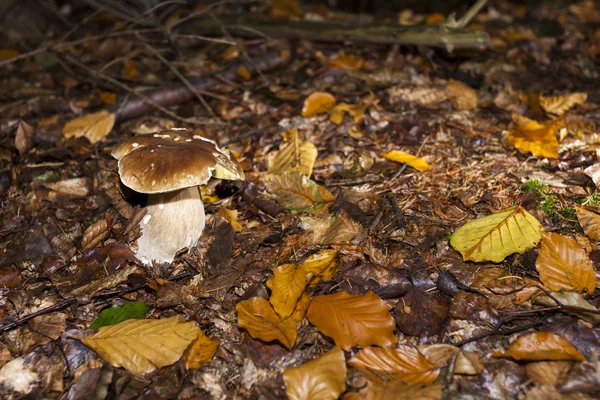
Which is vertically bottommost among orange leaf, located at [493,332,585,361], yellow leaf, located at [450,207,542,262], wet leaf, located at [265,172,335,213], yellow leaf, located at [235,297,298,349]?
yellow leaf, located at [235,297,298,349]

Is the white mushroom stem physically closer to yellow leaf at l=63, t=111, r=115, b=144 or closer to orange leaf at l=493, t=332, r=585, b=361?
yellow leaf at l=63, t=111, r=115, b=144

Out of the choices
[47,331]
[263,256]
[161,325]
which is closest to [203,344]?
[161,325]

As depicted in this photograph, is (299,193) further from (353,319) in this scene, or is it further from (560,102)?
(560,102)

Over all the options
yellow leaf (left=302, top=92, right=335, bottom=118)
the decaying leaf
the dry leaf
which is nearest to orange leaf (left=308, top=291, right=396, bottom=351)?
the dry leaf

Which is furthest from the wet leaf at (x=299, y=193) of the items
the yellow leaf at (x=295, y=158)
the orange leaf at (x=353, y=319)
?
the orange leaf at (x=353, y=319)

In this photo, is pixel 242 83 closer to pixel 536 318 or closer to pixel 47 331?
pixel 47 331
